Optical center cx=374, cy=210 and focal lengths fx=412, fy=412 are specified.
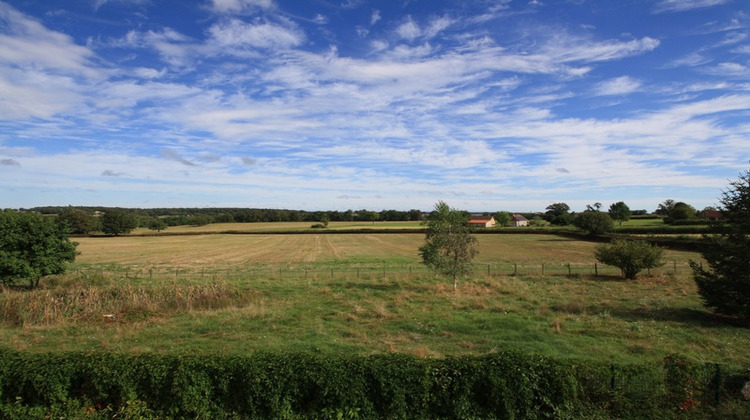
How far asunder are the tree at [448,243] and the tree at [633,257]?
11396 millimetres

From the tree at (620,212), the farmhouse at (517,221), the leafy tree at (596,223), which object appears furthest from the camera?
the farmhouse at (517,221)

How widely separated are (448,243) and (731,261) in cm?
1488

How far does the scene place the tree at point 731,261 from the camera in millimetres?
17891

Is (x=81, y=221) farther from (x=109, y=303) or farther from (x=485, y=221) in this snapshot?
(x=485, y=221)

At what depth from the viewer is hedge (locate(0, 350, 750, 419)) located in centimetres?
895

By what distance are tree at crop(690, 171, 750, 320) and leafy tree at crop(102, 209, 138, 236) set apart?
11255 cm

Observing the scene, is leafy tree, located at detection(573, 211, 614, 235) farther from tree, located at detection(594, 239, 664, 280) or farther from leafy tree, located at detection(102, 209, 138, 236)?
leafy tree, located at detection(102, 209, 138, 236)

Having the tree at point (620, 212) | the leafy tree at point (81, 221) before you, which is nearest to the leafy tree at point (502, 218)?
the tree at point (620, 212)

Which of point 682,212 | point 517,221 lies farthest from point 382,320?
point 517,221

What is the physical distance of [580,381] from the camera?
9.48 meters

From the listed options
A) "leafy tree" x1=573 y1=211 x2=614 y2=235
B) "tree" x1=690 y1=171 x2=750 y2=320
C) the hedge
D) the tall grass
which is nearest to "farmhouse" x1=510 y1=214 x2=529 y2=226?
"leafy tree" x1=573 y1=211 x2=614 y2=235

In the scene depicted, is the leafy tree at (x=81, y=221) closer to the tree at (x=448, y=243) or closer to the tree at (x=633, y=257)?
the tree at (x=448, y=243)

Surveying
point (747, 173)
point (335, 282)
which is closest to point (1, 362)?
point (335, 282)

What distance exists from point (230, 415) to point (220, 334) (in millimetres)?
7691
